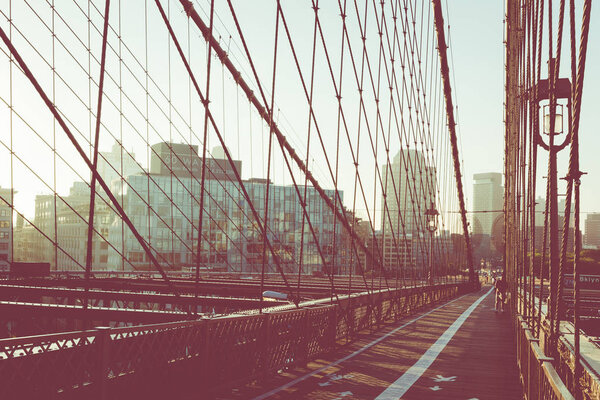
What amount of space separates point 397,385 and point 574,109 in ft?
16.6

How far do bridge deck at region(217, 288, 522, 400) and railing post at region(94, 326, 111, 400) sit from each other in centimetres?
200

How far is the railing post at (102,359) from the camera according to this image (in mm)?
5117

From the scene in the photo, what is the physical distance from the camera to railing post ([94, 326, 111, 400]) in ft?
16.8

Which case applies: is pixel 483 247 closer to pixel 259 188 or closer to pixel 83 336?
pixel 259 188

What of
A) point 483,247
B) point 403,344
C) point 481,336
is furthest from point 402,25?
point 483,247

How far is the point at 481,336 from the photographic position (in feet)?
47.0

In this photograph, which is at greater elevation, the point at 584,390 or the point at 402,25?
the point at 402,25

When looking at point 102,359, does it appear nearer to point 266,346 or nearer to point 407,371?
point 266,346

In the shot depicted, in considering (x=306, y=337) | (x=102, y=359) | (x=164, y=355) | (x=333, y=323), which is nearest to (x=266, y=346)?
(x=306, y=337)

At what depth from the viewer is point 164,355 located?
6102 mm

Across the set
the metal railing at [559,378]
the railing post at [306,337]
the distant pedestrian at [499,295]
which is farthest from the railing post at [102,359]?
the distant pedestrian at [499,295]

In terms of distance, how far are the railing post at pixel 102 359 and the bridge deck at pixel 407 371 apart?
200 centimetres

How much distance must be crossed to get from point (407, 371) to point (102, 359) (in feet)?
17.0

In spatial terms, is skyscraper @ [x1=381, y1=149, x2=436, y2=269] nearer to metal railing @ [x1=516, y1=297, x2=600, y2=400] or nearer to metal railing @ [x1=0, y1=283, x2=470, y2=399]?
metal railing @ [x1=0, y1=283, x2=470, y2=399]
